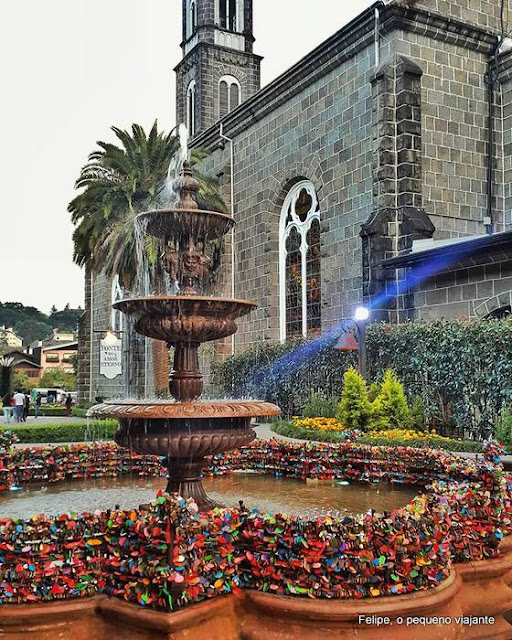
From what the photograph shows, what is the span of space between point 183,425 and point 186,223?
2.10m

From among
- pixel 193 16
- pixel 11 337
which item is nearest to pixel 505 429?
pixel 193 16

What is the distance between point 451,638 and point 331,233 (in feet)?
58.9

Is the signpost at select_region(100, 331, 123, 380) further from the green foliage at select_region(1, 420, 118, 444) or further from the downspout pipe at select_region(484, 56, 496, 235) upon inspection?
the downspout pipe at select_region(484, 56, 496, 235)

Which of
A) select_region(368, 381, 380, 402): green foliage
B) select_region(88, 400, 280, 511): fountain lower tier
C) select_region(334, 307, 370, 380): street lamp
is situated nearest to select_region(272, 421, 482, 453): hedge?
select_region(368, 381, 380, 402): green foliage

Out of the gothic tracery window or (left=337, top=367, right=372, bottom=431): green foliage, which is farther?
the gothic tracery window

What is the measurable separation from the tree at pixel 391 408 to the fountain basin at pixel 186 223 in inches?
343

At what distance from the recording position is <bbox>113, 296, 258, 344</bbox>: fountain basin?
6.05m

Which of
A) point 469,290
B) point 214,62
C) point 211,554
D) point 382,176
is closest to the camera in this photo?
point 211,554

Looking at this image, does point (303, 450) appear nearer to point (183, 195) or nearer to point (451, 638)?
point (183, 195)

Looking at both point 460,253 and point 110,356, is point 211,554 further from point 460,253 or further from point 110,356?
point 110,356

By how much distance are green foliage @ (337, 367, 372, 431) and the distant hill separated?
11476cm

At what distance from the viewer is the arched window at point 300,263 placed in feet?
75.2

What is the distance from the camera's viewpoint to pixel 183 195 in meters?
7.05

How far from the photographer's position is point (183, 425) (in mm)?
5883
